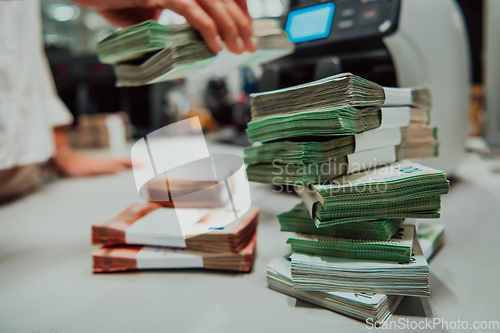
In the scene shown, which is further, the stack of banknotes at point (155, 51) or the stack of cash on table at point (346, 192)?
the stack of banknotes at point (155, 51)

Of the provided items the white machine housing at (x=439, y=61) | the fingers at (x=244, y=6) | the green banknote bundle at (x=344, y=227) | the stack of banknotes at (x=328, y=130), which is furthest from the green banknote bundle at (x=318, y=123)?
the white machine housing at (x=439, y=61)

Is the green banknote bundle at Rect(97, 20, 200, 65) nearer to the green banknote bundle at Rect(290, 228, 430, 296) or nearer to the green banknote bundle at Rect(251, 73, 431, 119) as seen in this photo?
the green banknote bundle at Rect(251, 73, 431, 119)

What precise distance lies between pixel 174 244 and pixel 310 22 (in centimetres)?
65

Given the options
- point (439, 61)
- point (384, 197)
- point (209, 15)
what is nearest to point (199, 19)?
point (209, 15)

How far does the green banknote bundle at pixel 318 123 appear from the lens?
0.37 meters

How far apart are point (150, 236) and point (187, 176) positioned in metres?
0.12

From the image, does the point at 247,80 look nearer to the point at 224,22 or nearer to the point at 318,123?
the point at 224,22

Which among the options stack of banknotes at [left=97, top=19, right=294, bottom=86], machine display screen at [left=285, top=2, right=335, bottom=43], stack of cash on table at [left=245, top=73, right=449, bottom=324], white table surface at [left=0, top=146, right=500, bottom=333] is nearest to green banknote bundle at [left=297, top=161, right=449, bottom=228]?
stack of cash on table at [left=245, top=73, right=449, bottom=324]

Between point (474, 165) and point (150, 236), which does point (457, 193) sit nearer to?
point (474, 165)

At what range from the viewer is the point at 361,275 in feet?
1.18

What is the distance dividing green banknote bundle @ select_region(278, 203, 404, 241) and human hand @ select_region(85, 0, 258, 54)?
309mm

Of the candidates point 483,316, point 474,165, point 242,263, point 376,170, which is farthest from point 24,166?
point 474,165

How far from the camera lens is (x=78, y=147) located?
2246mm

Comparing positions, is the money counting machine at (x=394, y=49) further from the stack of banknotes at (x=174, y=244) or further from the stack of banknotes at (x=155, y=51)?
the stack of banknotes at (x=174, y=244)
